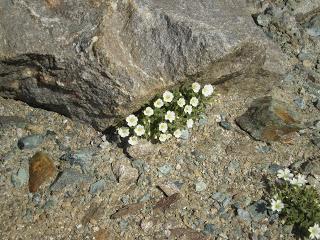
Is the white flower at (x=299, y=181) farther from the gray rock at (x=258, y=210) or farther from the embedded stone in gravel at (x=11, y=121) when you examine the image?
the embedded stone in gravel at (x=11, y=121)

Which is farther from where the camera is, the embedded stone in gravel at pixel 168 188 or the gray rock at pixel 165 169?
the gray rock at pixel 165 169

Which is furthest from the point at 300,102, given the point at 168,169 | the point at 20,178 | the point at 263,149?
the point at 20,178

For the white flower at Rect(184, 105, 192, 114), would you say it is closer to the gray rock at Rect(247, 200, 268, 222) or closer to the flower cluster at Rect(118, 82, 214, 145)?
the flower cluster at Rect(118, 82, 214, 145)

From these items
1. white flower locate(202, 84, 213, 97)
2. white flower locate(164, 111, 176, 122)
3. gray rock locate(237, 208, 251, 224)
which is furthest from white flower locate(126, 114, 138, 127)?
gray rock locate(237, 208, 251, 224)

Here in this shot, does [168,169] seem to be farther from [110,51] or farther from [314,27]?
[314,27]

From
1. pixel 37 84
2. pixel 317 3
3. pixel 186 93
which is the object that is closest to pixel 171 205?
pixel 186 93

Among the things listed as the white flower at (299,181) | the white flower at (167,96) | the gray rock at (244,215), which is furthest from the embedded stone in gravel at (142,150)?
the white flower at (299,181)
